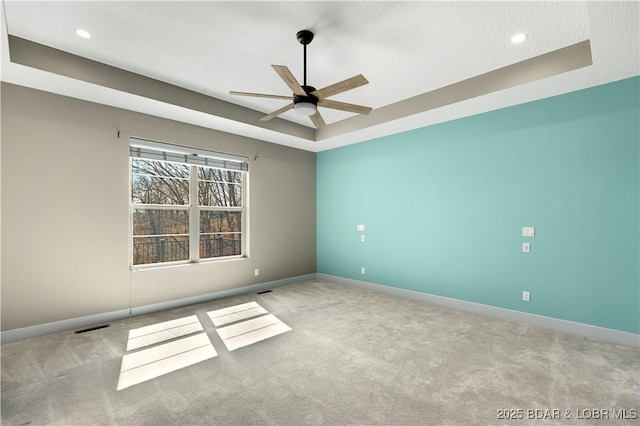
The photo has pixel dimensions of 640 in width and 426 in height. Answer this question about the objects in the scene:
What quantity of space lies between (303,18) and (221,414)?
303 cm

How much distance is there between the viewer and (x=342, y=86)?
2527 mm

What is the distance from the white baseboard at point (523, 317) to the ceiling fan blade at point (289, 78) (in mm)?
3464

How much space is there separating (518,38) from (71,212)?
5.04 metres

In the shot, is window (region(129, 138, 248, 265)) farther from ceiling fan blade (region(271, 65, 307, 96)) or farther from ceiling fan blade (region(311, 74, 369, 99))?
ceiling fan blade (region(311, 74, 369, 99))

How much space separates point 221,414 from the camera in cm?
194

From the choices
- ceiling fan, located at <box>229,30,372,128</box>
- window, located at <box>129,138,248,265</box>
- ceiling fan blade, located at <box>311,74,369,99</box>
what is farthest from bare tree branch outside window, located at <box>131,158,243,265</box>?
ceiling fan blade, located at <box>311,74,369,99</box>

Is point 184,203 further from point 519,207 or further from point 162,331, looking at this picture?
point 519,207

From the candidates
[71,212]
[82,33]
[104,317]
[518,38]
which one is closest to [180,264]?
[104,317]

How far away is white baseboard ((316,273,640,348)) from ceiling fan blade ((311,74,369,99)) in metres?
3.30

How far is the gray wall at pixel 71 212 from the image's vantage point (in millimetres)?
3090

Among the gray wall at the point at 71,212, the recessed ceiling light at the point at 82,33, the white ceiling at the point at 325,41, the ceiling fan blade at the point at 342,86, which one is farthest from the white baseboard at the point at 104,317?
the ceiling fan blade at the point at 342,86

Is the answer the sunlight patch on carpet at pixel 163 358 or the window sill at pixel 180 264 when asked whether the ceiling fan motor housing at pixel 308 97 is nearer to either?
the sunlight patch on carpet at pixel 163 358

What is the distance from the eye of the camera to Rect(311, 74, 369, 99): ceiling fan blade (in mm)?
2381

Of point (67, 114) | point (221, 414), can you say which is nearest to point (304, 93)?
point (221, 414)
